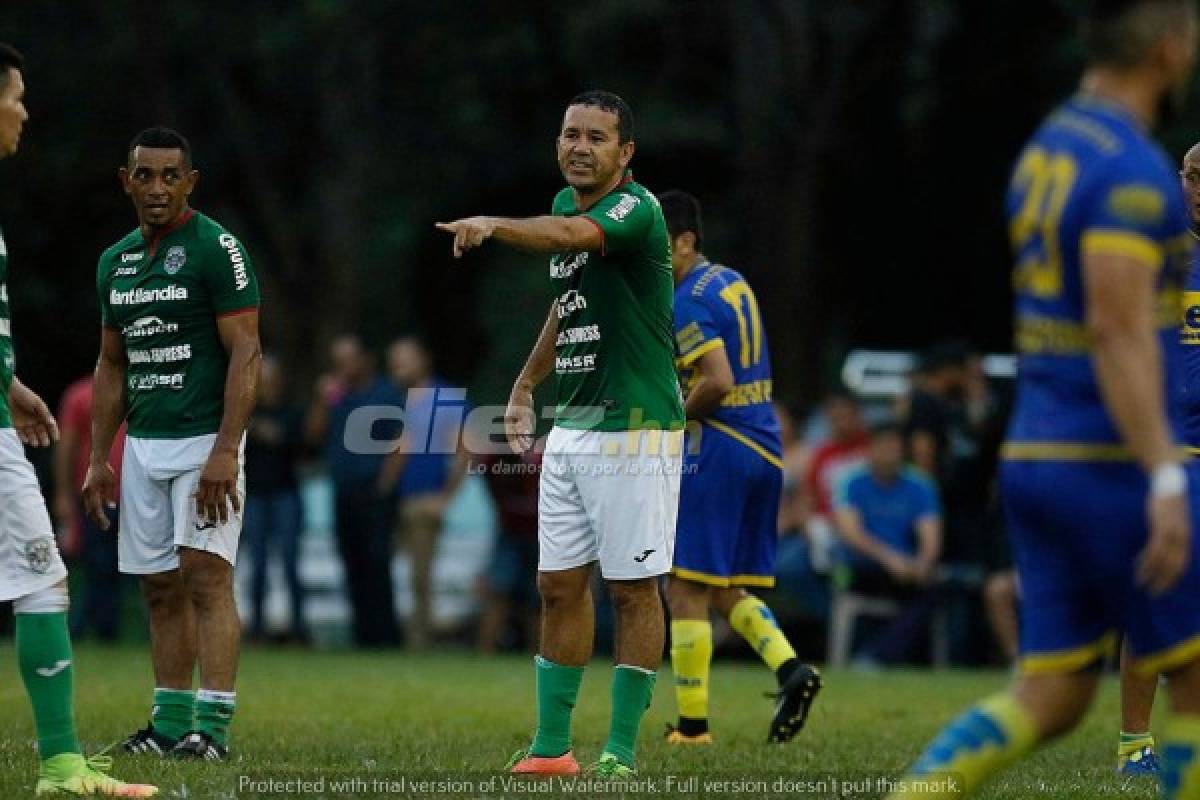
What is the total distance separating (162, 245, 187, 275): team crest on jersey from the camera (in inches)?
352

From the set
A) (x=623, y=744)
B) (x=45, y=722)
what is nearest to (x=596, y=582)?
(x=623, y=744)

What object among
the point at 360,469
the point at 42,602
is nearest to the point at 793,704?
the point at 42,602

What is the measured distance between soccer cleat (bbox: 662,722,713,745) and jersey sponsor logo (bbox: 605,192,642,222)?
3066 millimetres

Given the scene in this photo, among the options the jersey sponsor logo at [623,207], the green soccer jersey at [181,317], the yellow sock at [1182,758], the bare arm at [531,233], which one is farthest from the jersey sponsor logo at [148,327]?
the yellow sock at [1182,758]

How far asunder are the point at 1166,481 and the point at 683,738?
5139mm

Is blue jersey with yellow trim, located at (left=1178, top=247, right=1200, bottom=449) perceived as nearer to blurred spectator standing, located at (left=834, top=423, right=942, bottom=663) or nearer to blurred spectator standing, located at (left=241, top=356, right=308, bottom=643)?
blurred spectator standing, located at (left=834, top=423, right=942, bottom=663)

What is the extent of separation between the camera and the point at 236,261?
898 centimetres

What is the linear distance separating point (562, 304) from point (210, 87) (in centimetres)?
1846

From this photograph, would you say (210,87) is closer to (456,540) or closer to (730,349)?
(456,540)

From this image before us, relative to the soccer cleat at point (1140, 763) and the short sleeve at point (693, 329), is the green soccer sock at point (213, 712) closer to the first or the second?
the short sleeve at point (693, 329)

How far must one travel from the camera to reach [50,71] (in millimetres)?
25594

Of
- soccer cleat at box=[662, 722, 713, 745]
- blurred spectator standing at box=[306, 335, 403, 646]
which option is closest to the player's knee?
soccer cleat at box=[662, 722, 713, 745]

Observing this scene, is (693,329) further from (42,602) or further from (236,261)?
(42,602)

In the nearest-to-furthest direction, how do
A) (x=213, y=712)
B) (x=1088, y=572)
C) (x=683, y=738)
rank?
1. (x=1088, y=572)
2. (x=213, y=712)
3. (x=683, y=738)
